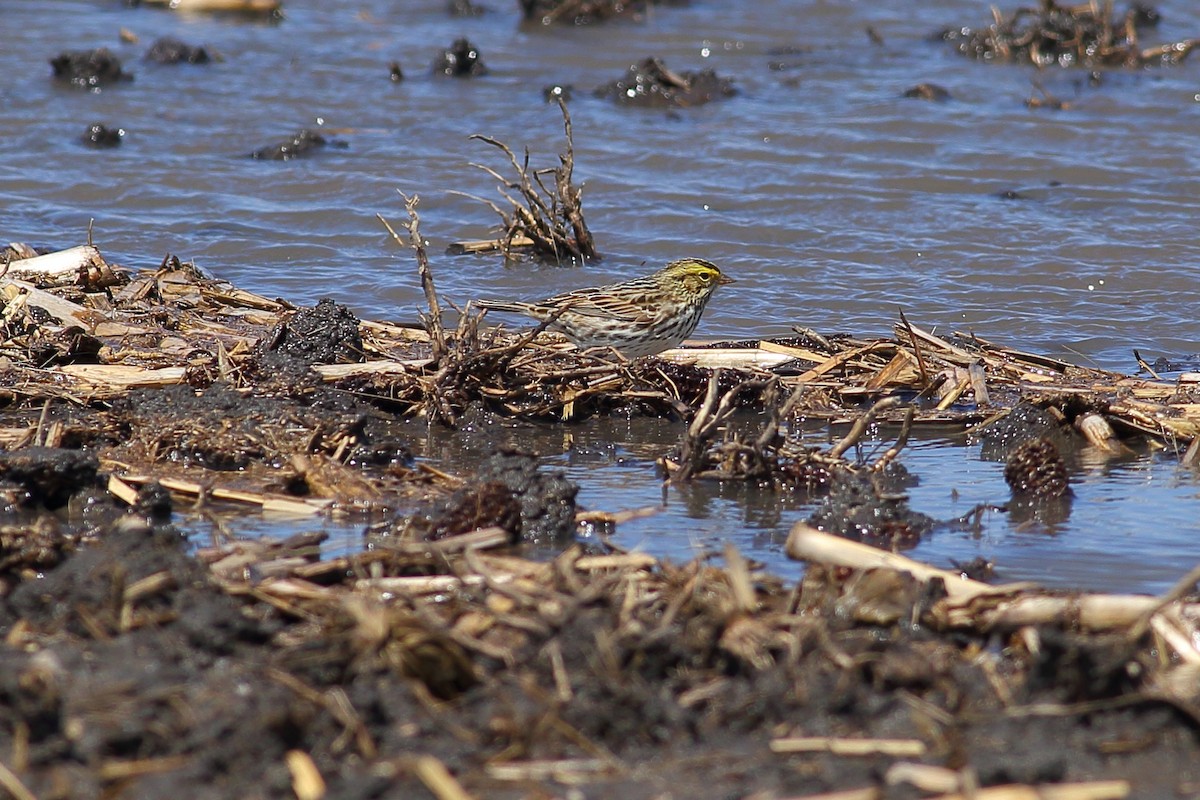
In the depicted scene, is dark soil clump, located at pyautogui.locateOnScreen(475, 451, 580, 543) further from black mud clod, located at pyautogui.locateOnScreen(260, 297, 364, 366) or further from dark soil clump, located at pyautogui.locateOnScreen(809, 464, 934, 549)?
black mud clod, located at pyautogui.locateOnScreen(260, 297, 364, 366)

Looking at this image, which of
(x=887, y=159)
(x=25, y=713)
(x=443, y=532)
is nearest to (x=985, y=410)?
(x=443, y=532)

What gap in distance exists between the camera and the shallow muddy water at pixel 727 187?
7.23m

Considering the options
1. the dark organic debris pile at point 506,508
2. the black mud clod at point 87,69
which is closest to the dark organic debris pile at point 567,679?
the dark organic debris pile at point 506,508

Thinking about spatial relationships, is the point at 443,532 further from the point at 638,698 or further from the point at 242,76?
the point at 242,76

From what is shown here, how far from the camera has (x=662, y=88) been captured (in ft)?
55.7

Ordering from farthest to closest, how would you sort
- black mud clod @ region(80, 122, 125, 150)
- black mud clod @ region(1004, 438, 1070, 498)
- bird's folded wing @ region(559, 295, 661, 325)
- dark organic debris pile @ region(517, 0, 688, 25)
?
dark organic debris pile @ region(517, 0, 688, 25) < black mud clod @ region(80, 122, 125, 150) < bird's folded wing @ region(559, 295, 661, 325) < black mud clod @ region(1004, 438, 1070, 498)

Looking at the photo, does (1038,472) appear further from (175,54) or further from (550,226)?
(175,54)

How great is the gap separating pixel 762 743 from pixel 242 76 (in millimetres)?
15363

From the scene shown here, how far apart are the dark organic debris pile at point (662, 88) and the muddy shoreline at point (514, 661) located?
10.7 m

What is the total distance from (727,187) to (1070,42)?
21.9 ft

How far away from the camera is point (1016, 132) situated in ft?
51.7

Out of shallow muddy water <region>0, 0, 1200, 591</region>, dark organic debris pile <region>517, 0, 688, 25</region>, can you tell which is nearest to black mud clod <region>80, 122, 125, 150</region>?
shallow muddy water <region>0, 0, 1200, 591</region>

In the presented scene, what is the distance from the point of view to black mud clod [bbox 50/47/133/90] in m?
17.3

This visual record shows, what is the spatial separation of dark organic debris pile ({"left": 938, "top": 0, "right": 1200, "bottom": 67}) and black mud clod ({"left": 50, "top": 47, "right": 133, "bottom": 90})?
34.3ft
